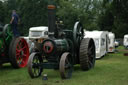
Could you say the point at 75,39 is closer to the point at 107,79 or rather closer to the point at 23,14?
the point at 107,79

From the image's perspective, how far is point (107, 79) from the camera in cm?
735

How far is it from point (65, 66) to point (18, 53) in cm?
372

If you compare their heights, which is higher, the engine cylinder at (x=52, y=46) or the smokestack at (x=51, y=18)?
the smokestack at (x=51, y=18)

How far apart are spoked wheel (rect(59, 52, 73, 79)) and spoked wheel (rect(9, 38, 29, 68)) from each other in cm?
311

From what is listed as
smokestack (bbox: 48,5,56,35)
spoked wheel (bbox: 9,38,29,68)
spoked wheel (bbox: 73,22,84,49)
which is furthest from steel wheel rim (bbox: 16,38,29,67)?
smokestack (bbox: 48,5,56,35)

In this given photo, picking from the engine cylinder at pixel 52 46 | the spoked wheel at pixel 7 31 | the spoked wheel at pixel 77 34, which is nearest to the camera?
the engine cylinder at pixel 52 46

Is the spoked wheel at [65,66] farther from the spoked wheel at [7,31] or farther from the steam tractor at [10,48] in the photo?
the spoked wheel at [7,31]

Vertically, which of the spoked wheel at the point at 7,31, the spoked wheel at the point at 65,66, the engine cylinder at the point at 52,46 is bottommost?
the spoked wheel at the point at 65,66

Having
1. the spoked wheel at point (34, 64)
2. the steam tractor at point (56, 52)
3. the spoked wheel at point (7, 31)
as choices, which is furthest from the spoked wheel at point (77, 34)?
the spoked wheel at point (7, 31)

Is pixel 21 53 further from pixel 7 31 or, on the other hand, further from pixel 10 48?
pixel 7 31

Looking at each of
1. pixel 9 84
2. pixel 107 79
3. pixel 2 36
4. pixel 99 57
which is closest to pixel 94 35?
pixel 99 57

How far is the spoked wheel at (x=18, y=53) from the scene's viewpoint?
9.91m

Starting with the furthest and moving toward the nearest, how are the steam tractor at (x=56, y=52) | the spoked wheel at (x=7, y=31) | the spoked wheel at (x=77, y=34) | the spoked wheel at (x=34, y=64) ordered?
the spoked wheel at (x=7, y=31) < the spoked wheel at (x=77, y=34) < the steam tractor at (x=56, y=52) < the spoked wheel at (x=34, y=64)

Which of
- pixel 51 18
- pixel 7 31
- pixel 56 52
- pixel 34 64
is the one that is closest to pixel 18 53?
pixel 7 31
